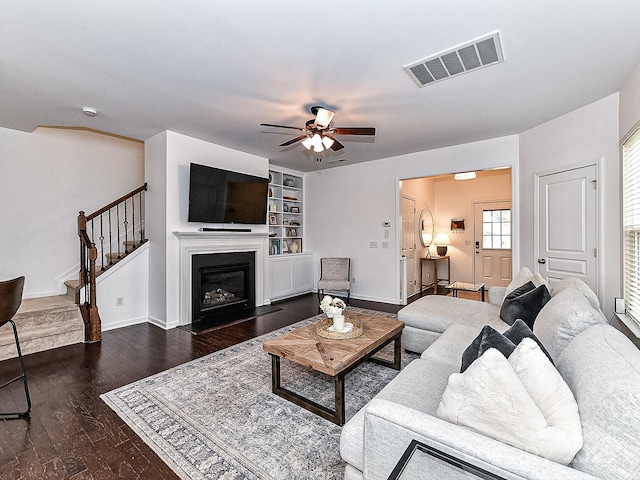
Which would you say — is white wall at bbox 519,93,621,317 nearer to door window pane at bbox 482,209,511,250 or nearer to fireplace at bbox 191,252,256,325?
door window pane at bbox 482,209,511,250

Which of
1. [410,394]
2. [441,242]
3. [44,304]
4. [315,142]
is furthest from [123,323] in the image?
[441,242]

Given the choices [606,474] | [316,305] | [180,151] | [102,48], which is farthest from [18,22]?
[316,305]

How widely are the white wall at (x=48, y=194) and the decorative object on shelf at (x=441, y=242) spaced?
6.74m

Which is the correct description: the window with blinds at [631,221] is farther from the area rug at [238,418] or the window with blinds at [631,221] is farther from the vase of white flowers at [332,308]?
the vase of white flowers at [332,308]

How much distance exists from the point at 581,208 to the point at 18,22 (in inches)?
206

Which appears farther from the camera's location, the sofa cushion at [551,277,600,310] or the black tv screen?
the black tv screen

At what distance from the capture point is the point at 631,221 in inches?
108

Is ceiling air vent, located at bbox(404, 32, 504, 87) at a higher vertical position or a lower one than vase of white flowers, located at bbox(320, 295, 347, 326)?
higher

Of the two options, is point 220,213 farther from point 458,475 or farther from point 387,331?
point 458,475

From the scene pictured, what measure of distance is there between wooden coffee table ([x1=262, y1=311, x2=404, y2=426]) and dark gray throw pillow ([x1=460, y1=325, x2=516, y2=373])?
83 cm

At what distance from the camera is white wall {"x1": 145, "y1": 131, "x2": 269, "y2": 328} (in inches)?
165

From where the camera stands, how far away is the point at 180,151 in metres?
4.29

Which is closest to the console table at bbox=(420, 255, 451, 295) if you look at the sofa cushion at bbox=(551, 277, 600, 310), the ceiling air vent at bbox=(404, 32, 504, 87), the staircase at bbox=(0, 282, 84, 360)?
the sofa cushion at bbox=(551, 277, 600, 310)

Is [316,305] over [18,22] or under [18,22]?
under
